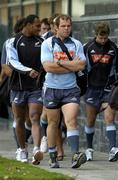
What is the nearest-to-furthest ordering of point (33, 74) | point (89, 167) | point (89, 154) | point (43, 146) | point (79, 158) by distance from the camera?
point (79, 158) < point (33, 74) < point (89, 167) < point (89, 154) < point (43, 146)

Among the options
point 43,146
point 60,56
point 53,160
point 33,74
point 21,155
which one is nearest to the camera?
point 60,56

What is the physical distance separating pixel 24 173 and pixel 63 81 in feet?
4.32

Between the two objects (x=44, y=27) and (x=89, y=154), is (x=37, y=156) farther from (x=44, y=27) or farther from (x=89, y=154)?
(x=44, y=27)

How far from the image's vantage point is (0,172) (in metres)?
9.57

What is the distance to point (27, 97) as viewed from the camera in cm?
1080

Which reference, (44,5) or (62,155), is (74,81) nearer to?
(62,155)

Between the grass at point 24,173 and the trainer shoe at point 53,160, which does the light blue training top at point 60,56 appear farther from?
A: the grass at point 24,173

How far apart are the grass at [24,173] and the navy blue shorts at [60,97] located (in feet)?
2.74

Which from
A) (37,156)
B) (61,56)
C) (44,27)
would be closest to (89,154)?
(37,156)

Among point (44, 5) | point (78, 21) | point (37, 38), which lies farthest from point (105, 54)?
point (44, 5)

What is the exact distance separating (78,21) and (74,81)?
3.34 m

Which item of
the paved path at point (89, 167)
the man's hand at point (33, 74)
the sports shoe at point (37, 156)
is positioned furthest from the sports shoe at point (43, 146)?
the man's hand at point (33, 74)

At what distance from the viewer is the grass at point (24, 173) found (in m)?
9.22

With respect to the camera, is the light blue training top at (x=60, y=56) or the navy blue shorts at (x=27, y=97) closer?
the light blue training top at (x=60, y=56)
